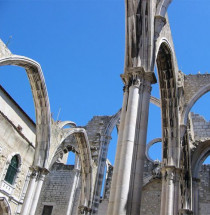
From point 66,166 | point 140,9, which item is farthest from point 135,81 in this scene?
point 66,166

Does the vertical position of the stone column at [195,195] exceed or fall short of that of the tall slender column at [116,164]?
it exceeds it

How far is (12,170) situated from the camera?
14016 mm

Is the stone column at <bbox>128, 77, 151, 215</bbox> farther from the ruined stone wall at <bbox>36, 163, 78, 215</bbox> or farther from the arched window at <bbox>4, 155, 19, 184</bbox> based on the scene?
the ruined stone wall at <bbox>36, 163, 78, 215</bbox>

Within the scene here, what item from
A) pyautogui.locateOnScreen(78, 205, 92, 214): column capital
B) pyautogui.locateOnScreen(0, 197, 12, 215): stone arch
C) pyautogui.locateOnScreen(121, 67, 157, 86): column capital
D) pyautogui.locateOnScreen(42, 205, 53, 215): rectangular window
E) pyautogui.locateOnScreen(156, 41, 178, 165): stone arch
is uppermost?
pyautogui.locateOnScreen(156, 41, 178, 165): stone arch

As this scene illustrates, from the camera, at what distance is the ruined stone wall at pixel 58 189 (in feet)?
58.5

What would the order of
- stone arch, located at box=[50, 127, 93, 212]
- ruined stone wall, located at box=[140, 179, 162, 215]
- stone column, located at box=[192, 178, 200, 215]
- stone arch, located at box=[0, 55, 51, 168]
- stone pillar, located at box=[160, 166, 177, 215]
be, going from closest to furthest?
stone pillar, located at box=[160, 166, 177, 215] → stone arch, located at box=[0, 55, 51, 168] → stone column, located at box=[192, 178, 200, 215] → stone arch, located at box=[50, 127, 93, 212] → ruined stone wall, located at box=[140, 179, 162, 215]

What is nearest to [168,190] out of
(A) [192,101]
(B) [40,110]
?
(A) [192,101]

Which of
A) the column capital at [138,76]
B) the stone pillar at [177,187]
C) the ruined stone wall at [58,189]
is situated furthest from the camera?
the ruined stone wall at [58,189]

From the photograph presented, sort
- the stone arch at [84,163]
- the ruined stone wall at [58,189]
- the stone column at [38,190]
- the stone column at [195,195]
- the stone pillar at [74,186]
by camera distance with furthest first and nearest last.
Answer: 1. the ruined stone wall at [58,189]
2. the stone pillar at [74,186]
3. the stone arch at [84,163]
4. the stone column at [195,195]
5. the stone column at [38,190]

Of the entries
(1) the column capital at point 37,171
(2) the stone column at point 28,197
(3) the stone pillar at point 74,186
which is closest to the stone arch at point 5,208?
(2) the stone column at point 28,197

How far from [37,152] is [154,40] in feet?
22.9

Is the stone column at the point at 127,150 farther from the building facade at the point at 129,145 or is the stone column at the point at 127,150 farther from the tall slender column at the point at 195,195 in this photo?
the tall slender column at the point at 195,195

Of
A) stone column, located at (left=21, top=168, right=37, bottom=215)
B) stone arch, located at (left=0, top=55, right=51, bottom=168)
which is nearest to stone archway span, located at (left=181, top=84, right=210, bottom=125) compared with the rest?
stone arch, located at (left=0, top=55, right=51, bottom=168)

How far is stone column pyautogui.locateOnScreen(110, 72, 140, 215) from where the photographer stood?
5.62 m
